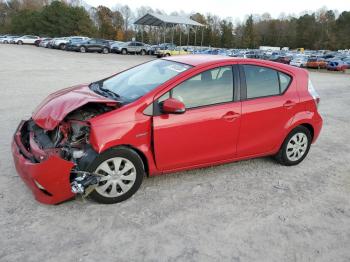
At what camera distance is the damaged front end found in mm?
3424

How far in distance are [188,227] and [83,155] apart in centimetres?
129

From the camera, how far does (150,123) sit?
3844 millimetres

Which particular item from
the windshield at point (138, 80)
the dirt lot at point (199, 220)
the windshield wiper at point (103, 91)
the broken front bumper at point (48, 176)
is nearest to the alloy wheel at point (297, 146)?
the dirt lot at point (199, 220)

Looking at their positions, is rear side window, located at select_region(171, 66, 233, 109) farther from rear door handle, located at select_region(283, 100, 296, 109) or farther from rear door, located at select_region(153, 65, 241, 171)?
rear door handle, located at select_region(283, 100, 296, 109)

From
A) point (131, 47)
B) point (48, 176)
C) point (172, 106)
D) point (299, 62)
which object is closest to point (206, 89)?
point (172, 106)

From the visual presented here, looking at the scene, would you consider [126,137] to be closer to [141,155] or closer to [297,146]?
[141,155]

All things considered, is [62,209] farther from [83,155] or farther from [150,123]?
[150,123]

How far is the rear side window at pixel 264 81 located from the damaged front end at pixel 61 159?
1.86m

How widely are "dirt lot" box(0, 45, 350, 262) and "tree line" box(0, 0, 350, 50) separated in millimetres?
61675

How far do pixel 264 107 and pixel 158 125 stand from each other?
155 centimetres

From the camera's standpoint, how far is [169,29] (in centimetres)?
6894

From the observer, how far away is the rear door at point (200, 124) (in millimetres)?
3955

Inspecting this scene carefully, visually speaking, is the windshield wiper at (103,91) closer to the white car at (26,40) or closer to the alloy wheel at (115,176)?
the alloy wheel at (115,176)

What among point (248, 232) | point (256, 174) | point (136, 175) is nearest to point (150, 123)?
point (136, 175)
